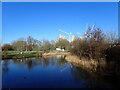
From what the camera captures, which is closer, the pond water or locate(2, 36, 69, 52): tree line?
the pond water

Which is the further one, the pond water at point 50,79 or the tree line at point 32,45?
the tree line at point 32,45

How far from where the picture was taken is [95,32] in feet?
31.3

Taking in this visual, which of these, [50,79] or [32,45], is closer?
[50,79]

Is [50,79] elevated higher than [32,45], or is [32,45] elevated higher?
[32,45]

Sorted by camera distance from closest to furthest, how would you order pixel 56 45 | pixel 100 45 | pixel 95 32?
pixel 100 45 < pixel 95 32 < pixel 56 45

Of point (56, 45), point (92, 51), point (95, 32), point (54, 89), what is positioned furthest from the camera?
point (56, 45)

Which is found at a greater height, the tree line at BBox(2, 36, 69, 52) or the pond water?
the tree line at BBox(2, 36, 69, 52)

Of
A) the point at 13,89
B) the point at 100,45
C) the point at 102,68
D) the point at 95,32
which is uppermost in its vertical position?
the point at 95,32

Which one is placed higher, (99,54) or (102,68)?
(99,54)

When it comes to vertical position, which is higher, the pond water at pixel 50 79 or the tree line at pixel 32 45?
the tree line at pixel 32 45

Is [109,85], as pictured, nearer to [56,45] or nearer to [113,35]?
[113,35]

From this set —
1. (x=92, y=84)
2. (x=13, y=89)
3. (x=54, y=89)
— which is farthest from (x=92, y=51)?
(x=13, y=89)

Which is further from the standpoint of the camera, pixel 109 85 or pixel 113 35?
pixel 113 35

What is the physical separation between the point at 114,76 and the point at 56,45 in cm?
3581
